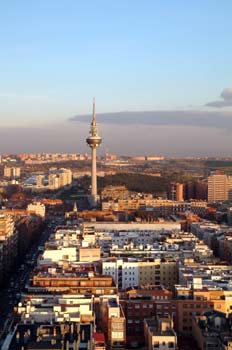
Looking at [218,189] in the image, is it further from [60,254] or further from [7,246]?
[60,254]

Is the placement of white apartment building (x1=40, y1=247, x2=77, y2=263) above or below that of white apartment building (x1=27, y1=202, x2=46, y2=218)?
above

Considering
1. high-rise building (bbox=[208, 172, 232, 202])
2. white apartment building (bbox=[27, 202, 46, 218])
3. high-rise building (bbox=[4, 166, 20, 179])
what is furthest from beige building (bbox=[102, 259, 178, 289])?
high-rise building (bbox=[4, 166, 20, 179])

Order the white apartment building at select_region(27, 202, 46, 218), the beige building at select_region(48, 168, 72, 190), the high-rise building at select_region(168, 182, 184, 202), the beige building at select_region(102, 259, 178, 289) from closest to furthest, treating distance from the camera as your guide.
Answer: the beige building at select_region(102, 259, 178, 289), the white apartment building at select_region(27, 202, 46, 218), the high-rise building at select_region(168, 182, 184, 202), the beige building at select_region(48, 168, 72, 190)

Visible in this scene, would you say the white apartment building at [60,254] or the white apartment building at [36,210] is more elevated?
the white apartment building at [60,254]

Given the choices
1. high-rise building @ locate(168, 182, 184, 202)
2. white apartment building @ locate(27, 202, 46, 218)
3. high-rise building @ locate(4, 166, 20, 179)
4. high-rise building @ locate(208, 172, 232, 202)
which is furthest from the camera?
high-rise building @ locate(4, 166, 20, 179)

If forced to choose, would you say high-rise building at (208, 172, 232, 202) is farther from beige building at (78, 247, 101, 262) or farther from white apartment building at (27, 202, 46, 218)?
beige building at (78, 247, 101, 262)

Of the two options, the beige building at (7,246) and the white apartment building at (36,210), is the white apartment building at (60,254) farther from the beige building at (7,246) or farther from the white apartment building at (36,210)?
the white apartment building at (36,210)

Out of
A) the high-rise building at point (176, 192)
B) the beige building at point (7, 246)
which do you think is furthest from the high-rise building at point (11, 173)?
the beige building at point (7, 246)

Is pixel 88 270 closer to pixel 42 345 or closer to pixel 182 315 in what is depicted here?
pixel 182 315

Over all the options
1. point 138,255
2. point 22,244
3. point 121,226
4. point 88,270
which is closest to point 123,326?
point 88,270

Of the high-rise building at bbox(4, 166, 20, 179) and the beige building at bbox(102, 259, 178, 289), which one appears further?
the high-rise building at bbox(4, 166, 20, 179)

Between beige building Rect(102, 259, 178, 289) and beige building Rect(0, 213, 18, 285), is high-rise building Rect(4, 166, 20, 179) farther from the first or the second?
beige building Rect(102, 259, 178, 289)
